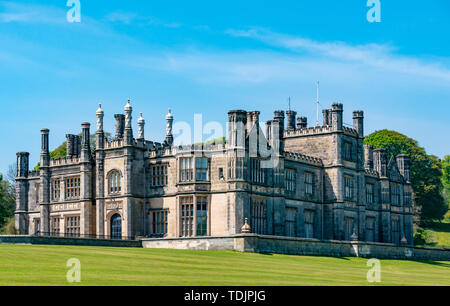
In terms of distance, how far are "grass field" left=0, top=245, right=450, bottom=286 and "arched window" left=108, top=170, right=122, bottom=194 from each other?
14870 mm

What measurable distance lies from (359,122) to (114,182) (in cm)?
2326

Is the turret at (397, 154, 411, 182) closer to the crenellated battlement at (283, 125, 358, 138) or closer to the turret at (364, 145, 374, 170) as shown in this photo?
the turret at (364, 145, 374, 170)

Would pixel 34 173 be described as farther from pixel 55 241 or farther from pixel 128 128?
pixel 55 241

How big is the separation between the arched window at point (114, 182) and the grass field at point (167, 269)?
1487 cm

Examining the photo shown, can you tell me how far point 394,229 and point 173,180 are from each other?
2877cm

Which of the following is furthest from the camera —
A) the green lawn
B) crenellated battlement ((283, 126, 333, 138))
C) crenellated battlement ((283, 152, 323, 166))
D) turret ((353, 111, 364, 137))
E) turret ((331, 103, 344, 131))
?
the green lawn

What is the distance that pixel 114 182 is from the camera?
6450 cm

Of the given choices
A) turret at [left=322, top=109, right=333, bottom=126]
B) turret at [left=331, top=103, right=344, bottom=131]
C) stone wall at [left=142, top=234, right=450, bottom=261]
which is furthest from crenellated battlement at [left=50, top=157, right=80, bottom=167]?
turret at [left=322, top=109, right=333, bottom=126]

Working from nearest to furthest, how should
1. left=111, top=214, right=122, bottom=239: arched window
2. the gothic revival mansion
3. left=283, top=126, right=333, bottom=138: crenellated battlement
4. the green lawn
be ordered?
the gothic revival mansion → left=111, top=214, right=122, bottom=239: arched window → left=283, top=126, right=333, bottom=138: crenellated battlement → the green lawn

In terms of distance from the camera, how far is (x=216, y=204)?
197 feet

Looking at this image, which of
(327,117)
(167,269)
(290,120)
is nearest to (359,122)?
(327,117)

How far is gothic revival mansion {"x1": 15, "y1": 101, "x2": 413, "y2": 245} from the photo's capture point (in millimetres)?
60188

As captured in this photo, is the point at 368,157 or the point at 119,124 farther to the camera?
the point at 368,157
